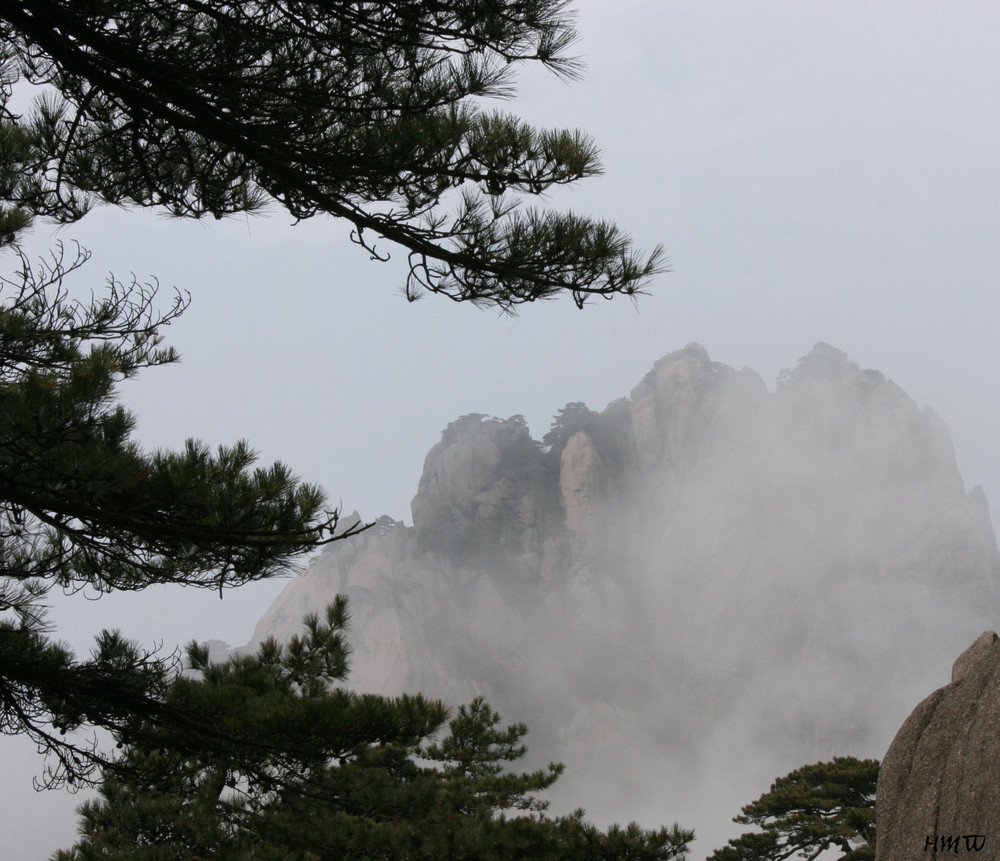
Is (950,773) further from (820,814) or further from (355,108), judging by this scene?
(820,814)

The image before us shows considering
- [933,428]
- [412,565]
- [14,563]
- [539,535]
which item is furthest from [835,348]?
[14,563]

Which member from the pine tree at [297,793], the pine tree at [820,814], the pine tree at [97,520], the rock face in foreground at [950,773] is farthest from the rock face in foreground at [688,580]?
the pine tree at [97,520]

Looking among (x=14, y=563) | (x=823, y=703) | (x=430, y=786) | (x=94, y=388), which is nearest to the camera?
(x=94, y=388)

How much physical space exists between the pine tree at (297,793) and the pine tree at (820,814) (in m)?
3.72

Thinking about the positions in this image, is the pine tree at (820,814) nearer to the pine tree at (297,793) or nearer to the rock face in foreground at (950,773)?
the pine tree at (297,793)

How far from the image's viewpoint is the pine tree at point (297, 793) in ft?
10.6

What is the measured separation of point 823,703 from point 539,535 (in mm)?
11705

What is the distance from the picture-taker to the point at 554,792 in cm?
2602

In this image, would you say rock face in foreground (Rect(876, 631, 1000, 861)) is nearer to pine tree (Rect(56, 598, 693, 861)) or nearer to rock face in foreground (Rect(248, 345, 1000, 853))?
pine tree (Rect(56, 598, 693, 861))

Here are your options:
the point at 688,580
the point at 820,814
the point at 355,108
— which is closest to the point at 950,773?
the point at 355,108

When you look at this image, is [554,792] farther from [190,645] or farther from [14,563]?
[14,563]

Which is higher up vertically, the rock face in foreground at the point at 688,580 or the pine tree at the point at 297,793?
the rock face in foreground at the point at 688,580

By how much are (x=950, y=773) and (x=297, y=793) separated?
3.00 metres

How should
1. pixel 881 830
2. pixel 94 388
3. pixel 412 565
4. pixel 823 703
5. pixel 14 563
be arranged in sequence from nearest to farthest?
pixel 94 388 → pixel 14 563 → pixel 881 830 → pixel 823 703 → pixel 412 565
